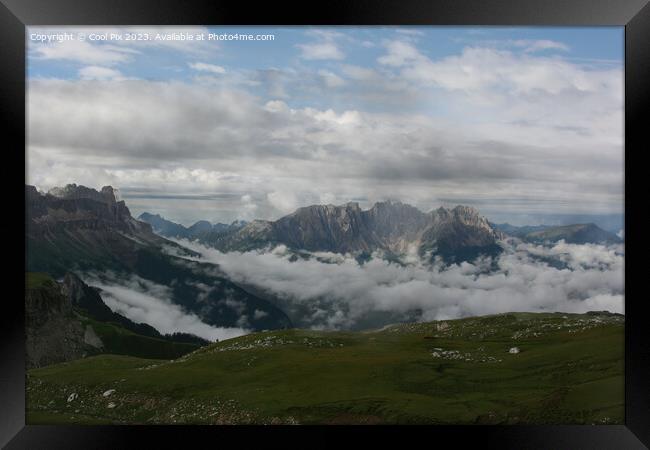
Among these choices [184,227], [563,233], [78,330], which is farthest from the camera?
[184,227]

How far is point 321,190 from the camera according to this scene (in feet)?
34.7

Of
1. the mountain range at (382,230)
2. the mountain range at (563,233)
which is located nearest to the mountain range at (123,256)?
the mountain range at (382,230)

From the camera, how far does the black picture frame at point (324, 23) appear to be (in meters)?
9.12

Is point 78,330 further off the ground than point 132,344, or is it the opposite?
point 78,330

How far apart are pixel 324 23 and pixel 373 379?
23.0ft

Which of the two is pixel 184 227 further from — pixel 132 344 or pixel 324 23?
pixel 324 23

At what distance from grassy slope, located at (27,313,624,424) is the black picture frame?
353 mm

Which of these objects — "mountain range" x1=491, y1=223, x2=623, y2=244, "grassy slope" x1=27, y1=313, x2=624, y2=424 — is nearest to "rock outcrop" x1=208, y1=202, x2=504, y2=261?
"mountain range" x1=491, y1=223, x2=623, y2=244

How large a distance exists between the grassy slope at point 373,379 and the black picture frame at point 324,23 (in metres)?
0.35

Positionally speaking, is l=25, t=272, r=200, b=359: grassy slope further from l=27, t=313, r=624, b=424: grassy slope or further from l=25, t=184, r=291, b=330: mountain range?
l=25, t=184, r=291, b=330: mountain range

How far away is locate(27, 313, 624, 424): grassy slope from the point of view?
10156mm

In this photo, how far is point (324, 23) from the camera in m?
9.34

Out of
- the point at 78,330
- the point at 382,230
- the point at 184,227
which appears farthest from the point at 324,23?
the point at 78,330

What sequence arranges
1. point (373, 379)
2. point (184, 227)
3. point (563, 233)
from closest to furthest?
point (373, 379), point (563, 233), point (184, 227)
